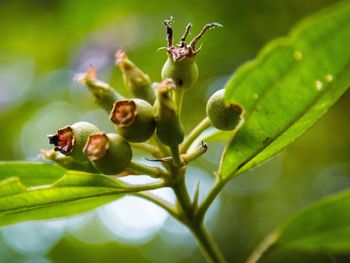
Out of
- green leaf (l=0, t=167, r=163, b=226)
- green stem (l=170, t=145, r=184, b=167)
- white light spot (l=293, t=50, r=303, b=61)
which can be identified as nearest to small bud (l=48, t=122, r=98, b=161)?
green leaf (l=0, t=167, r=163, b=226)

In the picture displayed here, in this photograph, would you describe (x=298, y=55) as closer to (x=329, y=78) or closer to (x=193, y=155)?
(x=329, y=78)

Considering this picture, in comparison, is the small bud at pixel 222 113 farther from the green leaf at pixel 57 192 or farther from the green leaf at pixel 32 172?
the green leaf at pixel 32 172

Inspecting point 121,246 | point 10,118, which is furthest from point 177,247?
point 10,118

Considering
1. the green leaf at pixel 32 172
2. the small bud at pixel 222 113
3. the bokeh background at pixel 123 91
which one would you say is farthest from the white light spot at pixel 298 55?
the bokeh background at pixel 123 91

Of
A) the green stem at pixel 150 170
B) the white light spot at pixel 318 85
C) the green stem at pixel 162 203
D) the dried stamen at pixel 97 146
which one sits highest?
the dried stamen at pixel 97 146

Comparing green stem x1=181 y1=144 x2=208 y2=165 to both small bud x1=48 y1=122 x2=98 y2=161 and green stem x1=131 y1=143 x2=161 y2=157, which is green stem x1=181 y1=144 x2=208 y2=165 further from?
small bud x1=48 y1=122 x2=98 y2=161

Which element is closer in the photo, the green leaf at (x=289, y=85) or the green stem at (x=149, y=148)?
the green leaf at (x=289, y=85)
